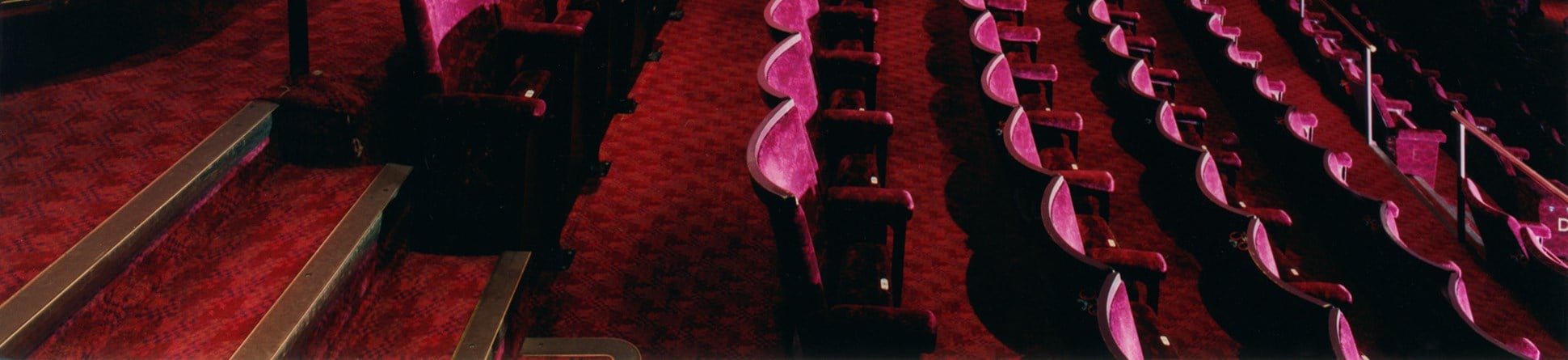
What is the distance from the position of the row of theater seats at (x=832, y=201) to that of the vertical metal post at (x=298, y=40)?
22 cm

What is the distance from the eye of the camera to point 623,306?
0.43 m

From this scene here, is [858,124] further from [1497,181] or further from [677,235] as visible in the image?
[1497,181]

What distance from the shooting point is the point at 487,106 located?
0.40 m

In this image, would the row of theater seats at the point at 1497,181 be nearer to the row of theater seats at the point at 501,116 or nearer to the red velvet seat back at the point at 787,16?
the red velvet seat back at the point at 787,16

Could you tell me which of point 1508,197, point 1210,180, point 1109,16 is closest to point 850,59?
point 1210,180

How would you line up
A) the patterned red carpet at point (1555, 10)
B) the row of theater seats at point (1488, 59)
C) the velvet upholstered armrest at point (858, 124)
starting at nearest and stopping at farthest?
the velvet upholstered armrest at point (858, 124), the row of theater seats at point (1488, 59), the patterned red carpet at point (1555, 10)

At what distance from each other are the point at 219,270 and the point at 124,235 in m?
0.04

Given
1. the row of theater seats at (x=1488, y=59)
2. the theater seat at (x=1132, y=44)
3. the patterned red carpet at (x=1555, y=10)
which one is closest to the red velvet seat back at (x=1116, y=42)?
the theater seat at (x=1132, y=44)

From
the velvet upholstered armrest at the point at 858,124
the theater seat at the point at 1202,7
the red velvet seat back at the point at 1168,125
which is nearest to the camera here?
the velvet upholstered armrest at the point at 858,124

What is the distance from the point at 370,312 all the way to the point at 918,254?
287 mm

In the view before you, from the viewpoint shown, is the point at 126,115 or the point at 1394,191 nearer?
the point at 126,115

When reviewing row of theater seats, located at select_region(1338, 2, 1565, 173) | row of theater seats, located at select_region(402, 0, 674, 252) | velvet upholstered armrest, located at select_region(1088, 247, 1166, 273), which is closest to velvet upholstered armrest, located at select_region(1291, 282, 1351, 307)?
velvet upholstered armrest, located at select_region(1088, 247, 1166, 273)

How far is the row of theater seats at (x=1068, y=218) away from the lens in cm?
43

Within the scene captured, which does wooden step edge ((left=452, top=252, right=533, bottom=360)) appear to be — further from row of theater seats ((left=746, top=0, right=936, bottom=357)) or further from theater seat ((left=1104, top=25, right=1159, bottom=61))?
theater seat ((left=1104, top=25, right=1159, bottom=61))
